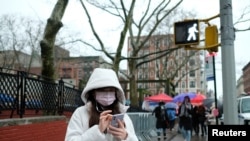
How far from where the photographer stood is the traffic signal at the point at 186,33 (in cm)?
786

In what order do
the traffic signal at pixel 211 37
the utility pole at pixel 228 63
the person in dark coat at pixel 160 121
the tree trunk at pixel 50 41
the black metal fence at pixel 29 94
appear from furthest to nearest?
the person in dark coat at pixel 160 121
the tree trunk at pixel 50 41
the black metal fence at pixel 29 94
the traffic signal at pixel 211 37
the utility pole at pixel 228 63

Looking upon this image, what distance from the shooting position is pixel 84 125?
3217 millimetres

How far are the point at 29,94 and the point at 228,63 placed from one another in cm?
481

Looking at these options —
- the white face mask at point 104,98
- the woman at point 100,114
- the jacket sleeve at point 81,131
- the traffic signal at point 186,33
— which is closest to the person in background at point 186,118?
the traffic signal at point 186,33

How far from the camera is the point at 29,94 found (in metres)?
9.24

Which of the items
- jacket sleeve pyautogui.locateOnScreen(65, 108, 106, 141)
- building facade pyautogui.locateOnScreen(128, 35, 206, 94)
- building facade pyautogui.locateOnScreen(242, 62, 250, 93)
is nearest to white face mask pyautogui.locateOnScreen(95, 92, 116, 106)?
jacket sleeve pyautogui.locateOnScreen(65, 108, 106, 141)

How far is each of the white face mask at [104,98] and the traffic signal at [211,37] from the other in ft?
15.6

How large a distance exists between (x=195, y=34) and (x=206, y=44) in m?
0.31

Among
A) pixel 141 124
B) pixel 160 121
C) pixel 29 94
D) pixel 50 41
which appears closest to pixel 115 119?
pixel 29 94

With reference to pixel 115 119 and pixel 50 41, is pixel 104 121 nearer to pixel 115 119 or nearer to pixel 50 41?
pixel 115 119

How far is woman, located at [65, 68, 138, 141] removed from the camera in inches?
121

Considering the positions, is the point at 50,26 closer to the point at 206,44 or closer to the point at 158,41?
the point at 206,44

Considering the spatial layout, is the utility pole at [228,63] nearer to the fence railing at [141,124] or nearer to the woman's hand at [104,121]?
the woman's hand at [104,121]

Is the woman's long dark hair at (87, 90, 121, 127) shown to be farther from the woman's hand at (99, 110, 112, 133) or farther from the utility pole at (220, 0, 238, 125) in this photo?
the utility pole at (220, 0, 238, 125)
